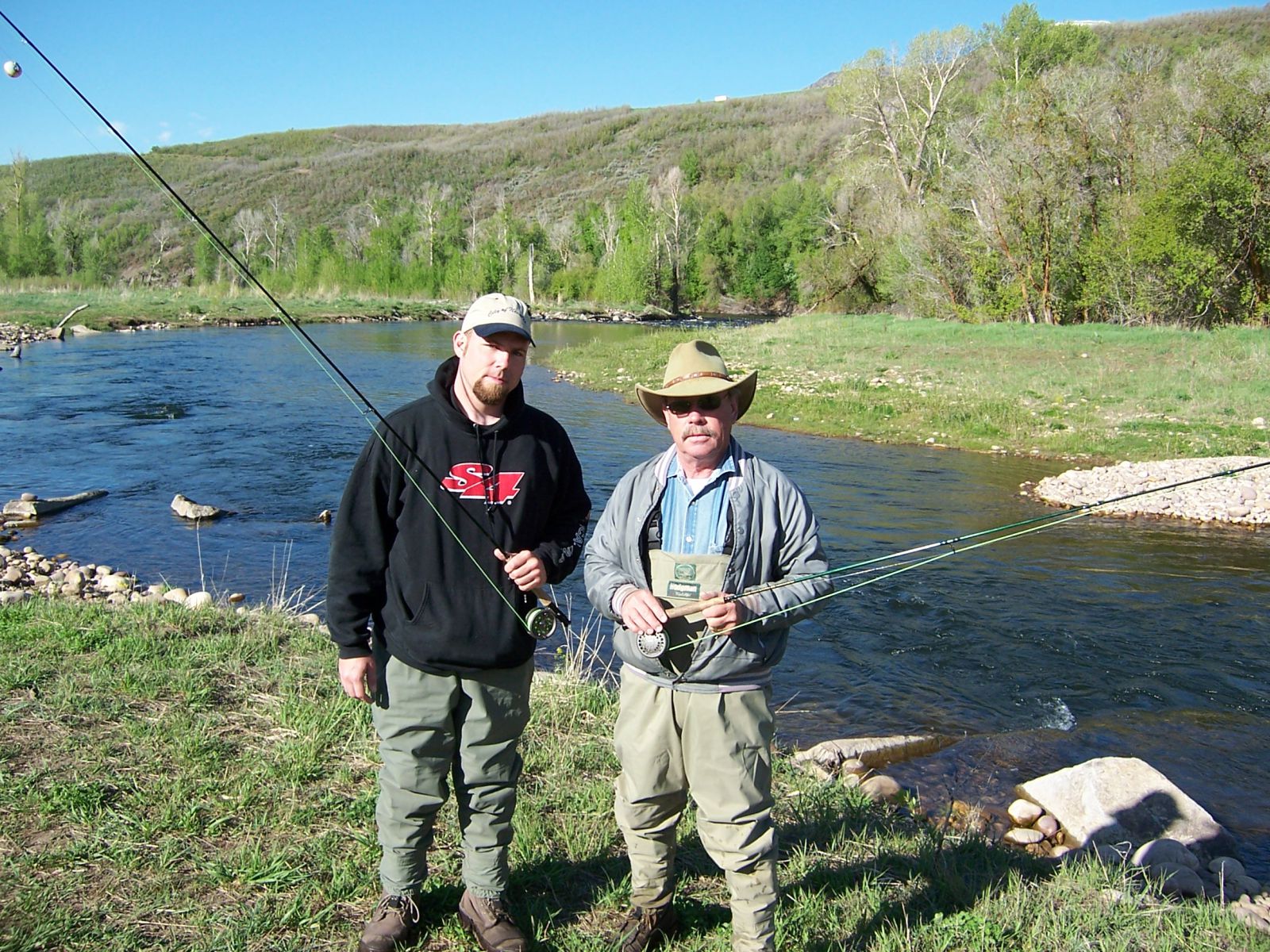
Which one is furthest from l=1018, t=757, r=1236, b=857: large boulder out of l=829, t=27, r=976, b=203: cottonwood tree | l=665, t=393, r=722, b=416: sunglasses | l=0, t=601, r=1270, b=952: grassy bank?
l=829, t=27, r=976, b=203: cottonwood tree

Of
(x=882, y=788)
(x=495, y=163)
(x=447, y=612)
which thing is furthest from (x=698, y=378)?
(x=495, y=163)

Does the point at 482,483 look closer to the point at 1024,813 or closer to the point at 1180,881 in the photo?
the point at 1180,881

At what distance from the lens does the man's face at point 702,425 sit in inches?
116

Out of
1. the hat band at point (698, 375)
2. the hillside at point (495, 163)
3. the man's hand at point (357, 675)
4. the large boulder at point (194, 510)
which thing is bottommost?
the large boulder at point (194, 510)

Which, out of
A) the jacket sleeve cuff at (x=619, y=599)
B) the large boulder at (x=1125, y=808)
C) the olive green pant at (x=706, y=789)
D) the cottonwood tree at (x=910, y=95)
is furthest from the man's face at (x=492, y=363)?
the cottonwood tree at (x=910, y=95)

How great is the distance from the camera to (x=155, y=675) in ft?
15.8

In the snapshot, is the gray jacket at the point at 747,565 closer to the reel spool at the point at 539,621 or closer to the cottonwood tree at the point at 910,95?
the reel spool at the point at 539,621

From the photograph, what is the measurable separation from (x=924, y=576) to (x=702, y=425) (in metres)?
7.51

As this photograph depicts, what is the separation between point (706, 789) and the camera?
2.89 metres

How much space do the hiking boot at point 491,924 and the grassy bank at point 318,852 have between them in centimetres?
6

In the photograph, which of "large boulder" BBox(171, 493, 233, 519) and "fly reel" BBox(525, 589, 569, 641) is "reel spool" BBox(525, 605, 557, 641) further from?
"large boulder" BBox(171, 493, 233, 519)

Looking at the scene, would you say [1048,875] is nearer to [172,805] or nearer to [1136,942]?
[1136,942]

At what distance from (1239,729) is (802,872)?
4520mm

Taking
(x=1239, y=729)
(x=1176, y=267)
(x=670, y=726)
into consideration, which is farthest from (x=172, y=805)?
(x=1176, y=267)
